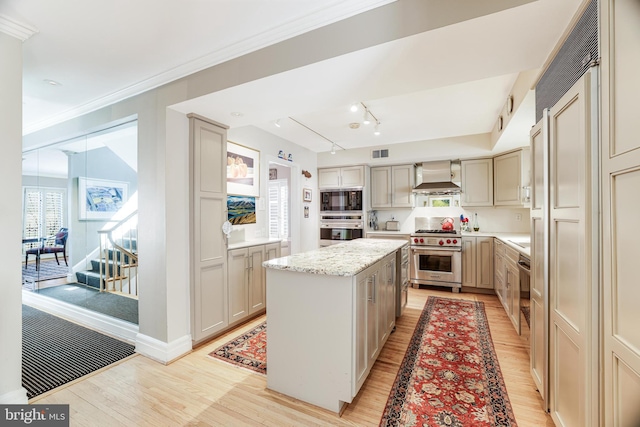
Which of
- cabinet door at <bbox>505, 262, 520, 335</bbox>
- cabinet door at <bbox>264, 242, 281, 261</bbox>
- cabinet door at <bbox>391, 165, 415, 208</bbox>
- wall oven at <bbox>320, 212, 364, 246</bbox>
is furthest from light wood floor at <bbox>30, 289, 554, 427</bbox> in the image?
cabinet door at <bbox>391, 165, 415, 208</bbox>

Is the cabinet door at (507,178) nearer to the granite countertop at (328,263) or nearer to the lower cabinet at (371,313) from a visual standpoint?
the lower cabinet at (371,313)

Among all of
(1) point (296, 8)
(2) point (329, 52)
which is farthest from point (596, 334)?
(1) point (296, 8)

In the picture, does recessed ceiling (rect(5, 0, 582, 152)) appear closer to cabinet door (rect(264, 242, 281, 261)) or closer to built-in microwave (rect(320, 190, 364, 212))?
cabinet door (rect(264, 242, 281, 261))

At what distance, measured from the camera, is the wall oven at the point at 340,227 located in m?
5.38

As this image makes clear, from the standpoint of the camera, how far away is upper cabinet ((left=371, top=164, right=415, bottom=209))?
5.25 m

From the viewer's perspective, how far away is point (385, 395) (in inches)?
76.1

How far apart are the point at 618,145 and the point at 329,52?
59.1 inches

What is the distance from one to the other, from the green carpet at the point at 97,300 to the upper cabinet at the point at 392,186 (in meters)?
4.27

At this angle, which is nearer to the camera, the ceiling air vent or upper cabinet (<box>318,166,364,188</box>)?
the ceiling air vent

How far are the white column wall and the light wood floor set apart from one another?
36 centimetres

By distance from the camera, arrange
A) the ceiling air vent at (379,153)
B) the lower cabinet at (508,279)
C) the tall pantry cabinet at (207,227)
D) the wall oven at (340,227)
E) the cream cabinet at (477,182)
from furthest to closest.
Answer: the wall oven at (340,227), the ceiling air vent at (379,153), the cream cabinet at (477,182), the lower cabinet at (508,279), the tall pantry cabinet at (207,227)

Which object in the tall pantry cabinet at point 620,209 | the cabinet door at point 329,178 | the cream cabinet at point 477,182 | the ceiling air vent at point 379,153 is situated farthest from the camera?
the cabinet door at point 329,178

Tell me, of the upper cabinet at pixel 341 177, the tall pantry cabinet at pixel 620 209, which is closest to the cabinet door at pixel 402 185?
the upper cabinet at pixel 341 177

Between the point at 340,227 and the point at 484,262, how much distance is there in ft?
8.44
